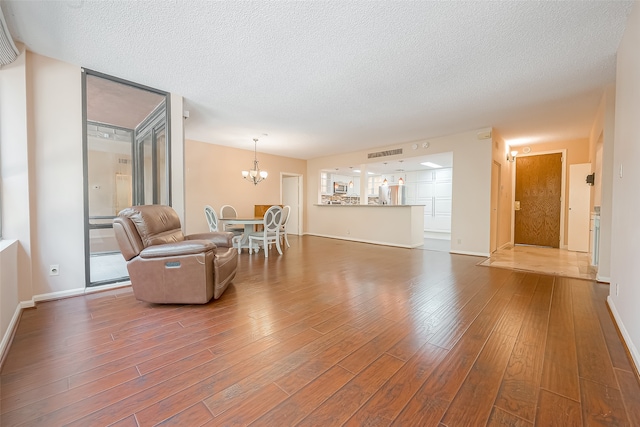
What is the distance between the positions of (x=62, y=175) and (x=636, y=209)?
500cm

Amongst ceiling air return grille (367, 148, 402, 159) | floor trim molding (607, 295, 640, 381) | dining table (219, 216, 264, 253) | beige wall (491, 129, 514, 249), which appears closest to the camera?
floor trim molding (607, 295, 640, 381)

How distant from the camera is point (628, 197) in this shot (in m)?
1.97

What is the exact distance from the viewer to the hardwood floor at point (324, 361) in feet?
3.94

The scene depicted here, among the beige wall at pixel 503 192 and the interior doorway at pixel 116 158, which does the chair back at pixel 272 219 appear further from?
the beige wall at pixel 503 192

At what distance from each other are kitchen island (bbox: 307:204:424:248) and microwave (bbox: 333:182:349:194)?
9.35 ft

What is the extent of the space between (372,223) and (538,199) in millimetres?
4197

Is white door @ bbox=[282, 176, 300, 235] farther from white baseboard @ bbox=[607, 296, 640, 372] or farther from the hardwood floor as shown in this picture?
white baseboard @ bbox=[607, 296, 640, 372]

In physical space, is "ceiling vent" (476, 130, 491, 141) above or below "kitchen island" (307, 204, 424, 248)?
above

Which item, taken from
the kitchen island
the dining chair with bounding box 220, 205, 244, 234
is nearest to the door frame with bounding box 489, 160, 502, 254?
the kitchen island

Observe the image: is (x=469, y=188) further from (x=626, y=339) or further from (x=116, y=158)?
(x=116, y=158)

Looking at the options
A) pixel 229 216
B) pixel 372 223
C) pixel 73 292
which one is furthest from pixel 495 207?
pixel 73 292

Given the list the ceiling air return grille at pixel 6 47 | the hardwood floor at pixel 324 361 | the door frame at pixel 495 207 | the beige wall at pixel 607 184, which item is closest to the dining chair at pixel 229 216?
the hardwood floor at pixel 324 361

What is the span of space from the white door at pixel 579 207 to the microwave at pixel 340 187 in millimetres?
7202

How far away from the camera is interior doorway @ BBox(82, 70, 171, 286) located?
301cm
